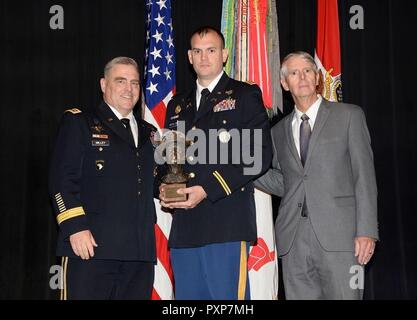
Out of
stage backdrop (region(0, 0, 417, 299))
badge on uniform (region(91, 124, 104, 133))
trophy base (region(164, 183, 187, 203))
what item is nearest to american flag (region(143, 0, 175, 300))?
stage backdrop (region(0, 0, 417, 299))

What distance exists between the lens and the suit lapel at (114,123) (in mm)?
3080

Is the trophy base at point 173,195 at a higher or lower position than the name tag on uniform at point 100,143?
lower

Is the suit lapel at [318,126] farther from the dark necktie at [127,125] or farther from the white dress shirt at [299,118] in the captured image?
the dark necktie at [127,125]

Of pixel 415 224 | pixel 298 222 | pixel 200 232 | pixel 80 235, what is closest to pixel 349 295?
pixel 298 222

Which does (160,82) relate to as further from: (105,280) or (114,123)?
(105,280)

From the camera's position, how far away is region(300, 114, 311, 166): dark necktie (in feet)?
10.1

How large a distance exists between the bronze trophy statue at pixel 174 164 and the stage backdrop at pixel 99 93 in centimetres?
238

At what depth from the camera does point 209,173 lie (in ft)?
9.25

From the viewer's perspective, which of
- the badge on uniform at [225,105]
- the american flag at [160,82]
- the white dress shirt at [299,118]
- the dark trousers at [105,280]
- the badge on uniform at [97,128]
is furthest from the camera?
the american flag at [160,82]

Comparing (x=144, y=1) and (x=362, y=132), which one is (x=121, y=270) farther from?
(x=144, y=1)

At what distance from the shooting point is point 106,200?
2934 mm

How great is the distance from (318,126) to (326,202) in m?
0.47

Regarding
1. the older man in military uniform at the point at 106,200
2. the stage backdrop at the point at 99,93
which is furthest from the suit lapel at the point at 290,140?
the stage backdrop at the point at 99,93

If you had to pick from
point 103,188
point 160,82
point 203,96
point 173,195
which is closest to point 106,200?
point 103,188
